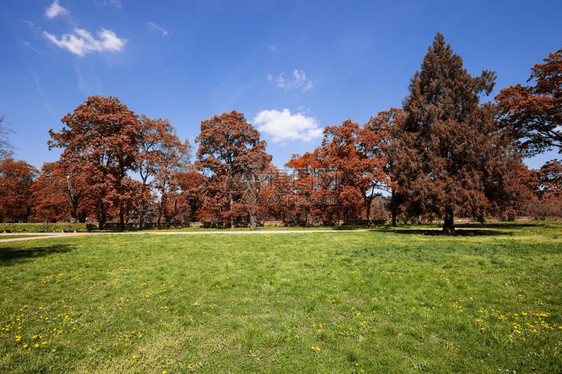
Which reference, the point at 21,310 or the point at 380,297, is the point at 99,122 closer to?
the point at 21,310

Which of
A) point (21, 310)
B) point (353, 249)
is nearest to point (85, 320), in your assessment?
point (21, 310)

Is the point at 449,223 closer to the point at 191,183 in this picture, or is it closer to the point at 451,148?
the point at 451,148

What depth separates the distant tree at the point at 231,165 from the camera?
3503cm

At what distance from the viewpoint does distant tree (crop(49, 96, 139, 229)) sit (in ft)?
96.6

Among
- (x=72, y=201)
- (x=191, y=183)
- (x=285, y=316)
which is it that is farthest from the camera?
(x=191, y=183)

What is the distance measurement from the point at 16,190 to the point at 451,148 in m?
72.0

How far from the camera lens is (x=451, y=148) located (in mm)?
20156

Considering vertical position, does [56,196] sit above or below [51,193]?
below

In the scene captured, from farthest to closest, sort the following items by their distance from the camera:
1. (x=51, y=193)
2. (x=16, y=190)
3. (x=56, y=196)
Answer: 1. (x=16, y=190)
2. (x=51, y=193)
3. (x=56, y=196)

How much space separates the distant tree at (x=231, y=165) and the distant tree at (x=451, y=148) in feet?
67.4

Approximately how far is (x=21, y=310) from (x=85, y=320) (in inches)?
79.1

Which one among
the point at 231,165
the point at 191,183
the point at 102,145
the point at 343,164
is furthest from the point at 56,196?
the point at 343,164

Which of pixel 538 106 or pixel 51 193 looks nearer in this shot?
pixel 538 106

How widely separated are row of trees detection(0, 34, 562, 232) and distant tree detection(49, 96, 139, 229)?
138mm
